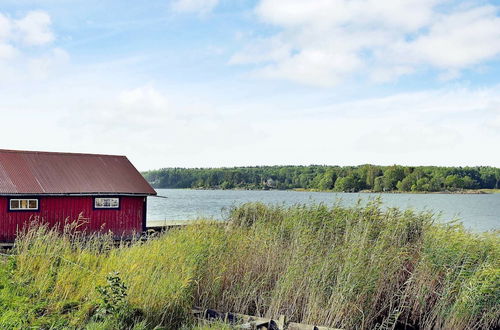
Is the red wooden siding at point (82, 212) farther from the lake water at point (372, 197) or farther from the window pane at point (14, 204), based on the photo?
the lake water at point (372, 197)

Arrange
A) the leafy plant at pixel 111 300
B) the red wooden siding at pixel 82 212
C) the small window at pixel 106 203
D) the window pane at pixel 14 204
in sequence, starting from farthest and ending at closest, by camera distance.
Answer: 1. the small window at pixel 106 203
2. the window pane at pixel 14 204
3. the red wooden siding at pixel 82 212
4. the leafy plant at pixel 111 300

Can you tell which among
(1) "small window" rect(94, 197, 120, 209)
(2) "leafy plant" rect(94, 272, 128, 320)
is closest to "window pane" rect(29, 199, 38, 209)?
(1) "small window" rect(94, 197, 120, 209)

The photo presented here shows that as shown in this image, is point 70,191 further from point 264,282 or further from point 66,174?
point 264,282

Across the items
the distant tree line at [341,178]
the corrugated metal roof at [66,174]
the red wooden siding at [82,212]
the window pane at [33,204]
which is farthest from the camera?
the distant tree line at [341,178]

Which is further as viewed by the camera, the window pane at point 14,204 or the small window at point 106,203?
the small window at point 106,203

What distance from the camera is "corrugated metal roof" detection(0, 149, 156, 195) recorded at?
67.3 ft

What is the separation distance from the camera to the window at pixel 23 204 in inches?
783

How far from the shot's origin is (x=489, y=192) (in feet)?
343

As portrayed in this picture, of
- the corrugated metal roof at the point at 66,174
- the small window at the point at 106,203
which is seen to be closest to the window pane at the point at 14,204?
the corrugated metal roof at the point at 66,174

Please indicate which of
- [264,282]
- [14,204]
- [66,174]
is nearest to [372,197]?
[264,282]

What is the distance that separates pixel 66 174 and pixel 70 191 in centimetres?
121

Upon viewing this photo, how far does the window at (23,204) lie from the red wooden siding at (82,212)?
5.3 inches

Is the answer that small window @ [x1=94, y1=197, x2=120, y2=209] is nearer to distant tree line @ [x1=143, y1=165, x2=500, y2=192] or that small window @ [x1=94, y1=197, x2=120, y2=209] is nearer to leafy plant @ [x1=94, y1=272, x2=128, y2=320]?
leafy plant @ [x1=94, y1=272, x2=128, y2=320]

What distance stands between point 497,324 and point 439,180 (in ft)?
289
